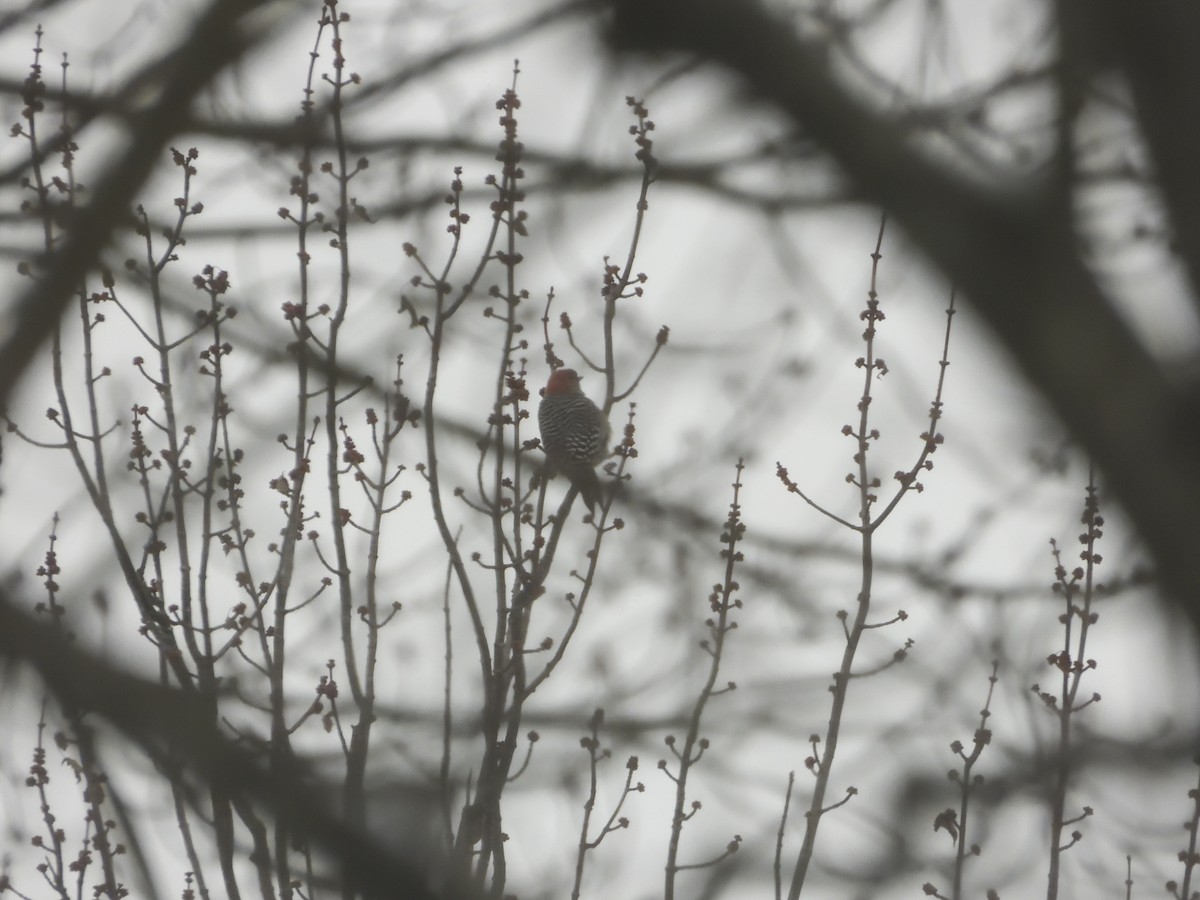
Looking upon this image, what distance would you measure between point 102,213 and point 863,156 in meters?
0.74

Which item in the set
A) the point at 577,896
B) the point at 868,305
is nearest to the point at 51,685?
the point at 577,896

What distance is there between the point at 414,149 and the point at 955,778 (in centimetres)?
225

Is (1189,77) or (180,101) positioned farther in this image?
(180,101)

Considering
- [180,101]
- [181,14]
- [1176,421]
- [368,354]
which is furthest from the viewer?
[368,354]

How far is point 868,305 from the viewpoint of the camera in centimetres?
447

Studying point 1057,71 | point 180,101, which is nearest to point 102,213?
point 180,101

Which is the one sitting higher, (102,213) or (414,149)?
(414,149)

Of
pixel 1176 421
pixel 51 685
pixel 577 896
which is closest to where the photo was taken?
pixel 51 685

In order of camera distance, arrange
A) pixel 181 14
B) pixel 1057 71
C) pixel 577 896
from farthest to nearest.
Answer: pixel 577 896
pixel 181 14
pixel 1057 71

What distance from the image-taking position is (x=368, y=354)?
143 inches

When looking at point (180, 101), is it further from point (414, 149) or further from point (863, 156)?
point (414, 149)

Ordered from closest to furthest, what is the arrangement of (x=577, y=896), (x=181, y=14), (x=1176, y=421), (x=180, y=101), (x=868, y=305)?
(x=1176, y=421)
(x=180, y=101)
(x=181, y=14)
(x=577, y=896)
(x=868, y=305)

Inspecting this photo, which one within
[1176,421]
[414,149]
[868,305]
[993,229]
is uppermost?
[868,305]

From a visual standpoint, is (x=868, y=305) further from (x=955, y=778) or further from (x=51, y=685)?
(x=51, y=685)
